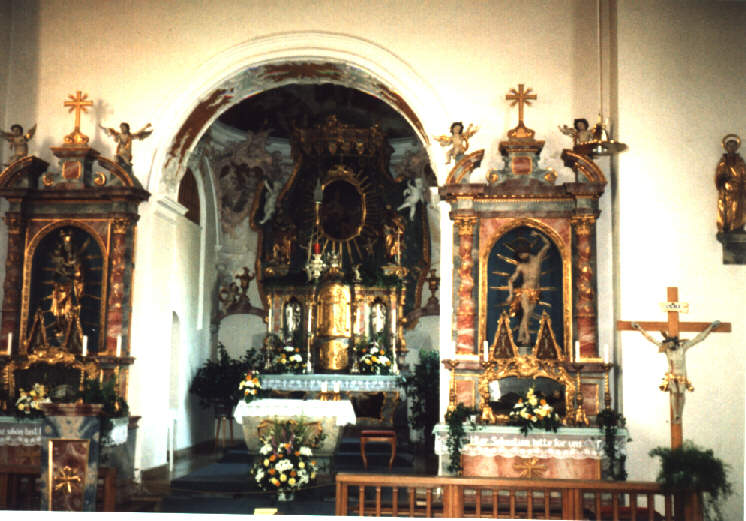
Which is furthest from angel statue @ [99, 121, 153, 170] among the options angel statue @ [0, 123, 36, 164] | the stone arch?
angel statue @ [0, 123, 36, 164]

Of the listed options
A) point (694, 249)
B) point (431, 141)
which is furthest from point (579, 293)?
point (431, 141)

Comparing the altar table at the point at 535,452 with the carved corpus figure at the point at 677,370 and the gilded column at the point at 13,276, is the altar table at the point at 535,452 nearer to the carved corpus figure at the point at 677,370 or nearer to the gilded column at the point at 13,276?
the carved corpus figure at the point at 677,370

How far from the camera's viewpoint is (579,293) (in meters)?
10.3

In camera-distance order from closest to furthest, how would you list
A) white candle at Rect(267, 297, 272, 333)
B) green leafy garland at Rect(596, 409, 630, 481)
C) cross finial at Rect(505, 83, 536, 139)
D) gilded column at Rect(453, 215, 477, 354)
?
green leafy garland at Rect(596, 409, 630, 481)
gilded column at Rect(453, 215, 477, 354)
cross finial at Rect(505, 83, 536, 139)
white candle at Rect(267, 297, 272, 333)

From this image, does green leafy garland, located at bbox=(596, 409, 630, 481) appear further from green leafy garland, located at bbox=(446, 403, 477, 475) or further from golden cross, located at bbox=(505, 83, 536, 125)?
golden cross, located at bbox=(505, 83, 536, 125)

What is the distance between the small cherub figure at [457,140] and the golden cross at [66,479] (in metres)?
5.53

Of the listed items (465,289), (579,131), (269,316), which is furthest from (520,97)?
(269,316)

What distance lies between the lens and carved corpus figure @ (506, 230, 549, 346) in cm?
1043

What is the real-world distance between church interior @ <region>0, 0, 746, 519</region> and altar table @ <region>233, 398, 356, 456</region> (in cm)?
3

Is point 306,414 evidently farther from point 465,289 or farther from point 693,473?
point 693,473

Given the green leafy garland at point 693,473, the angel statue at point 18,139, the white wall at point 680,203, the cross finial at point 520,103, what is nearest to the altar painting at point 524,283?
the white wall at point 680,203

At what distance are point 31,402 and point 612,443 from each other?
6557mm

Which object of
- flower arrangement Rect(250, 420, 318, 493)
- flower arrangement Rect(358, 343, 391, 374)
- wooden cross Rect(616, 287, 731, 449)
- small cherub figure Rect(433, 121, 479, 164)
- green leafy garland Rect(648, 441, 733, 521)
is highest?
small cherub figure Rect(433, 121, 479, 164)

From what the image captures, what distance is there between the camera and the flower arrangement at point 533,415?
31.5 feet
